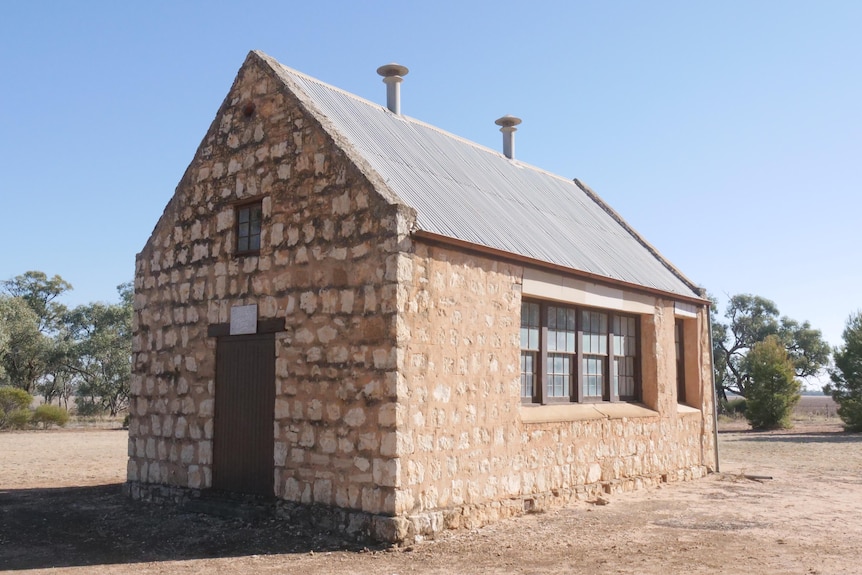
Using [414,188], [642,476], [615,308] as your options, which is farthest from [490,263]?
[642,476]

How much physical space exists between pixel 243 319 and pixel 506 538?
432 cm

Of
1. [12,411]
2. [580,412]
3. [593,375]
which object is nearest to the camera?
[580,412]

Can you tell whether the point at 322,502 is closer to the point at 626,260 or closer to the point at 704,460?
the point at 626,260

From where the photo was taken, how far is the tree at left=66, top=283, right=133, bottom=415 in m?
40.5

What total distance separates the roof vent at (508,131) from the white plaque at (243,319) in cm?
750

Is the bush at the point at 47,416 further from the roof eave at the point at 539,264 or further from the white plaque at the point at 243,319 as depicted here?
the roof eave at the point at 539,264

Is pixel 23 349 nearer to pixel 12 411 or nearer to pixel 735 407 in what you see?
pixel 12 411

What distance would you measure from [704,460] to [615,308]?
4388 millimetres

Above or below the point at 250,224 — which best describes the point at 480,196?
above

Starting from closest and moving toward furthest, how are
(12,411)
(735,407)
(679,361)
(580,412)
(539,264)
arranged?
1. (539,264)
2. (580,412)
3. (679,361)
4. (12,411)
5. (735,407)

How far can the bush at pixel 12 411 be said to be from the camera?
27.3 m

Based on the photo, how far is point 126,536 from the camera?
923cm

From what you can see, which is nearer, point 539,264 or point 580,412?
point 539,264

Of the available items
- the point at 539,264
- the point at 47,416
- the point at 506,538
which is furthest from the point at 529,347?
the point at 47,416
